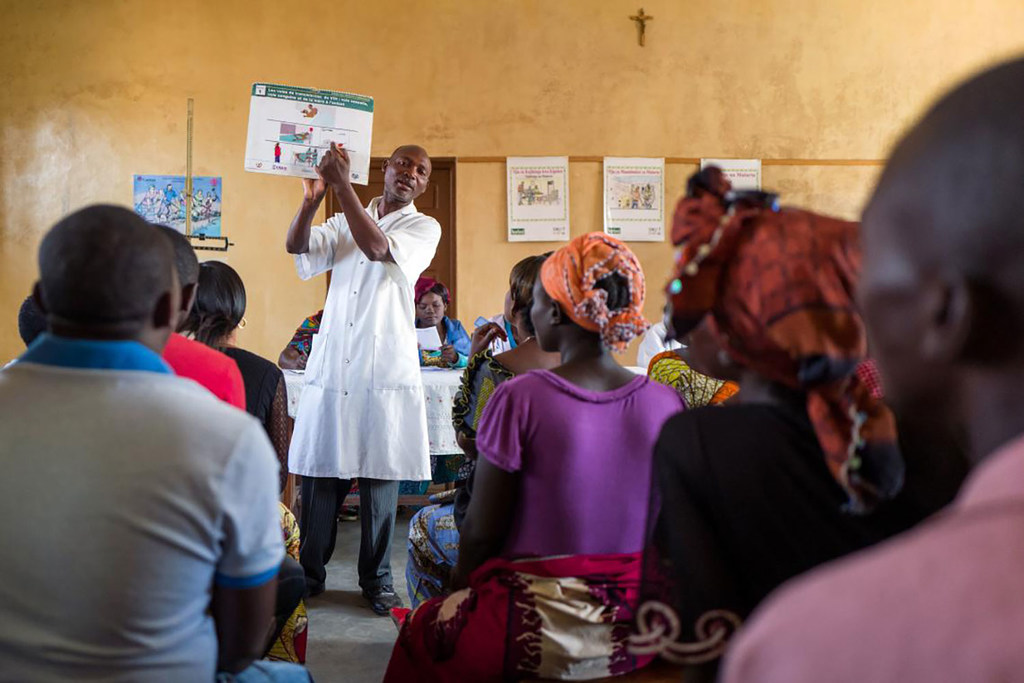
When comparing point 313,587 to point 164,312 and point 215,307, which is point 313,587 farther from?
point 164,312

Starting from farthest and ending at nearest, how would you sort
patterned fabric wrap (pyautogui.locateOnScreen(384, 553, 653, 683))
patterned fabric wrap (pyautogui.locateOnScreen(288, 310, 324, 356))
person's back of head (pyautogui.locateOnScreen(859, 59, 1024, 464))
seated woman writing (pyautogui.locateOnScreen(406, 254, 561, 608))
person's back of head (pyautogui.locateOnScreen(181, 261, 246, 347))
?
patterned fabric wrap (pyautogui.locateOnScreen(288, 310, 324, 356)), seated woman writing (pyautogui.locateOnScreen(406, 254, 561, 608)), person's back of head (pyautogui.locateOnScreen(181, 261, 246, 347)), patterned fabric wrap (pyautogui.locateOnScreen(384, 553, 653, 683)), person's back of head (pyautogui.locateOnScreen(859, 59, 1024, 464))

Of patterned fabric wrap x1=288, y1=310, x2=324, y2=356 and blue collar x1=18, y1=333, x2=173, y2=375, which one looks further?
patterned fabric wrap x1=288, y1=310, x2=324, y2=356

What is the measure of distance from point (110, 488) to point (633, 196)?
684cm

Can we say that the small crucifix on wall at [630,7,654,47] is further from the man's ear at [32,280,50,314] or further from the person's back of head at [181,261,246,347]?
the man's ear at [32,280,50,314]

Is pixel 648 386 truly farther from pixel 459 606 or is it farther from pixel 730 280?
pixel 730 280

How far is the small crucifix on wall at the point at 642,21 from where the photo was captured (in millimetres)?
7645

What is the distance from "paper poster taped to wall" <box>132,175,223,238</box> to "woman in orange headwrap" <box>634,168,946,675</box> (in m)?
7.13

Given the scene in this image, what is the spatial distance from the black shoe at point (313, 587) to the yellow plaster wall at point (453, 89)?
405 cm

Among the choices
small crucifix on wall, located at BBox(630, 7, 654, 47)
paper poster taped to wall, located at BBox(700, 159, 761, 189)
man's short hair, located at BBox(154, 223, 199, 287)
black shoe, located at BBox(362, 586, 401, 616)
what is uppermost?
small crucifix on wall, located at BBox(630, 7, 654, 47)

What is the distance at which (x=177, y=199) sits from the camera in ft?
25.1

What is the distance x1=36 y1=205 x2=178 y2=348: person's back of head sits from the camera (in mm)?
1313

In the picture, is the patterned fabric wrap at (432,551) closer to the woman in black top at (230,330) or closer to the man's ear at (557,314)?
the woman in black top at (230,330)

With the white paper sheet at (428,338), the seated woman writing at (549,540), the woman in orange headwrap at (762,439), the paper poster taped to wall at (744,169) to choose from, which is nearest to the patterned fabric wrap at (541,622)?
the seated woman writing at (549,540)

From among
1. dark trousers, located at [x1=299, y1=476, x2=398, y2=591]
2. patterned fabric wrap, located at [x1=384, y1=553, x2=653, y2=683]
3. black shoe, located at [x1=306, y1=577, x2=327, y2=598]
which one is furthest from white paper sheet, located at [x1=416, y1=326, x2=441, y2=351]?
patterned fabric wrap, located at [x1=384, y1=553, x2=653, y2=683]
